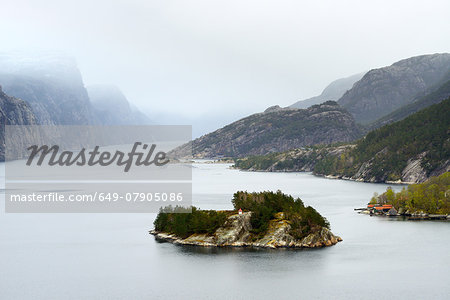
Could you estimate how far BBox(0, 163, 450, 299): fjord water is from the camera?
77.0 m

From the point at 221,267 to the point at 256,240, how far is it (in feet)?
44.9

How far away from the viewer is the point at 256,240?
10031 cm

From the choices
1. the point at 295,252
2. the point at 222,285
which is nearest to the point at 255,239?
the point at 295,252

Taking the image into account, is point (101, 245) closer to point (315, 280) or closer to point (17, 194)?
point (315, 280)

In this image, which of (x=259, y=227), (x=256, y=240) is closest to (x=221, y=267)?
(x=256, y=240)

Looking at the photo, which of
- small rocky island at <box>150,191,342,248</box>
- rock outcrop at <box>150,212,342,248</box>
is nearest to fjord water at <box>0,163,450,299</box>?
rock outcrop at <box>150,212,342,248</box>

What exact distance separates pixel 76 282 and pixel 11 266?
49.4 feet

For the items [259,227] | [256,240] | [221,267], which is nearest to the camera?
[221,267]

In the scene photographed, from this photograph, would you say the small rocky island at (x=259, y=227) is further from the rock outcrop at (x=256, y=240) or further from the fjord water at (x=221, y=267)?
the fjord water at (x=221, y=267)

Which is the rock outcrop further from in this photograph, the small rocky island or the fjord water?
the fjord water

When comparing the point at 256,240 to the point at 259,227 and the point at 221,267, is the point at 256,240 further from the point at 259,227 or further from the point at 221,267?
the point at 221,267

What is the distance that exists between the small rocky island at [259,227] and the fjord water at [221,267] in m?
2.79

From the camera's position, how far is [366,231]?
11838 centimetres

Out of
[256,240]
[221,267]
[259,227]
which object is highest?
[259,227]
